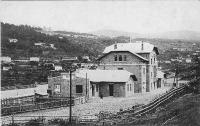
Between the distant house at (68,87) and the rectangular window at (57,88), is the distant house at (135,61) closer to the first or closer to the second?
the distant house at (68,87)

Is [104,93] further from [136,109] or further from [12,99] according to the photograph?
[136,109]

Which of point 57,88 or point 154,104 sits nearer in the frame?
point 154,104

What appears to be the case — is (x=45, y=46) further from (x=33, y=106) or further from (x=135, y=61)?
(x=33, y=106)

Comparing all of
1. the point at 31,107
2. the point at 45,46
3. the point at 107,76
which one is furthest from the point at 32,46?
the point at 31,107

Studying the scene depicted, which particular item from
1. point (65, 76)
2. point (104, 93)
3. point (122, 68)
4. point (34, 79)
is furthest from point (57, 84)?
point (34, 79)

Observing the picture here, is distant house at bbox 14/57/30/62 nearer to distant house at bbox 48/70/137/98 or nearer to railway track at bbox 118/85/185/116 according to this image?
distant house at bbox 48/70/137/98

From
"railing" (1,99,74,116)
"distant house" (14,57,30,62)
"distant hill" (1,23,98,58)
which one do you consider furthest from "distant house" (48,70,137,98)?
"distant hill" (1,23,98,58)
